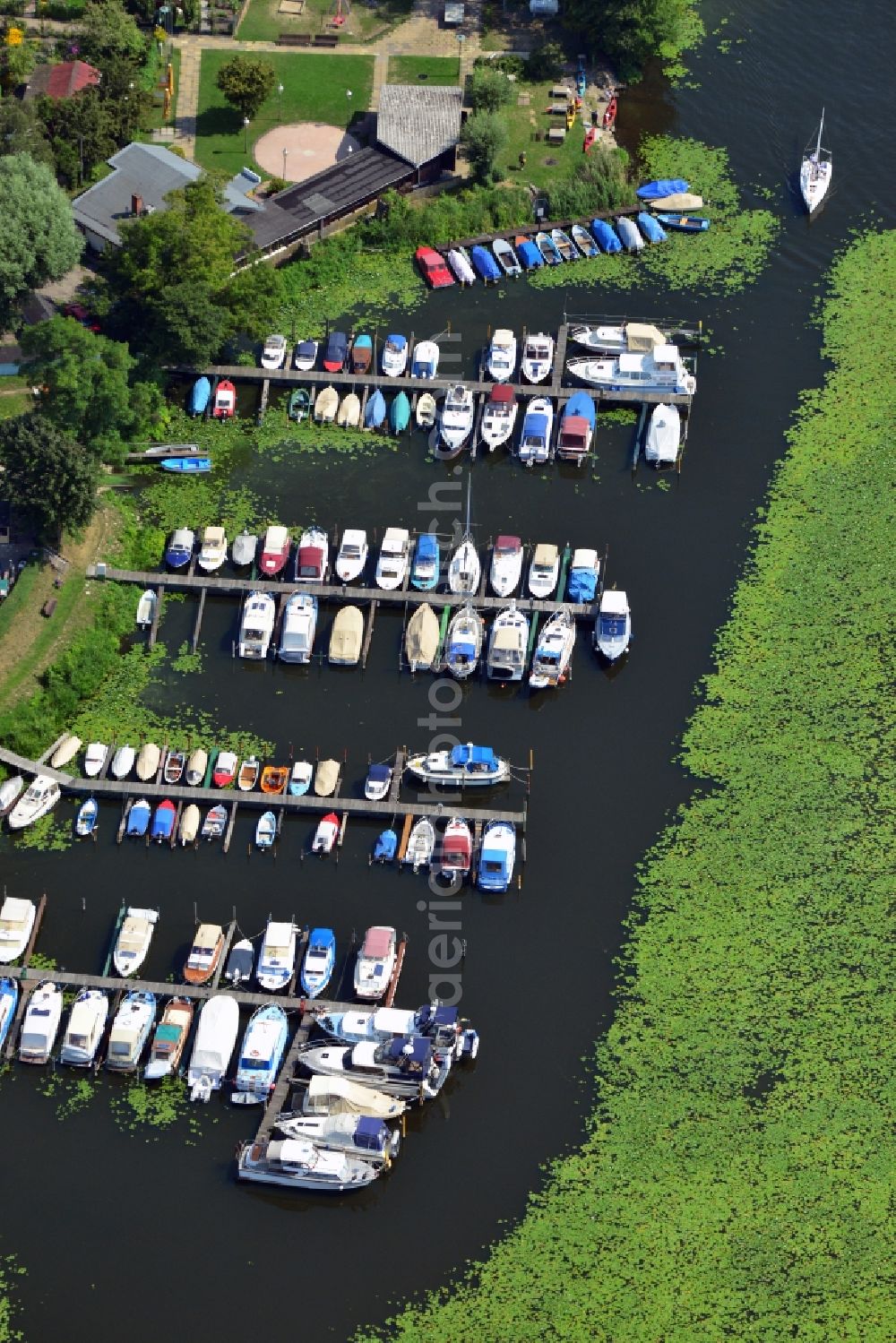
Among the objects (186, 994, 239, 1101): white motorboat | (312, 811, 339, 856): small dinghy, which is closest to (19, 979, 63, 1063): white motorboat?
(186, 994, 239, 1101): white motorboat

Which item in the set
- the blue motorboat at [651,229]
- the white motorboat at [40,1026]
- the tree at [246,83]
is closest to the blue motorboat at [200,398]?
the tree at [246,83]

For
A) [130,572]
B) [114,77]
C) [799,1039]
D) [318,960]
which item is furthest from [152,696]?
[114,77]

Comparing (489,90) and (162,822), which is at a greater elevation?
(489,90)

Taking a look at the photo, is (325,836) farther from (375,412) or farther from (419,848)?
(375,412)

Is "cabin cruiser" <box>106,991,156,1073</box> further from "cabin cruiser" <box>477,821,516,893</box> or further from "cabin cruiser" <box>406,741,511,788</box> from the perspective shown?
"cabin cruiser" <box>406,741,511,788</box>

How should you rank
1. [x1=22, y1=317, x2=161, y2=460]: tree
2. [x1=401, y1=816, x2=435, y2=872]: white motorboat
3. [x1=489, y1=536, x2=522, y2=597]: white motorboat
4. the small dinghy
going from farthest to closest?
[x1=22, y1=317, x2=161, y2=460]: tree < [x1=489, y1=536, x2=522, y2=597]: white motorboat < the small dinghy < [x1=401, y1=816, x2=435, y2=872]: white motorboat

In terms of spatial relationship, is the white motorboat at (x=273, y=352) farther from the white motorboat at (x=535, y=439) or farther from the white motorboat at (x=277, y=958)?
the white motorboat at (x=277, y=958)

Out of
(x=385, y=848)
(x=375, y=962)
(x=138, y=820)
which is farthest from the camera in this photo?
(x=138, y=820)

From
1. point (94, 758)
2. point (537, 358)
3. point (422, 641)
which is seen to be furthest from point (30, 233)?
point (422, 641)
